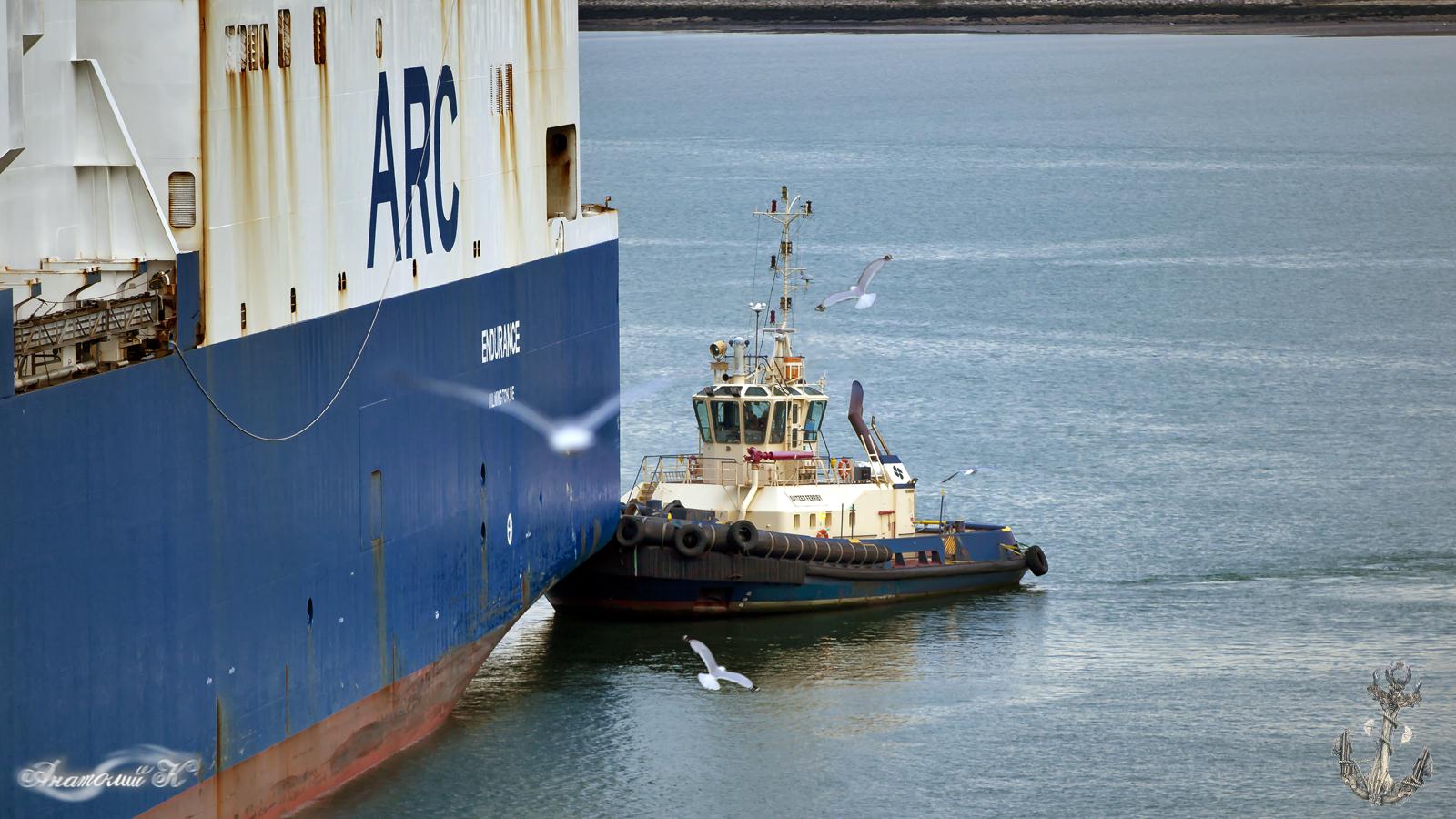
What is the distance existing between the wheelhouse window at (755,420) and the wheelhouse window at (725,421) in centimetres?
13

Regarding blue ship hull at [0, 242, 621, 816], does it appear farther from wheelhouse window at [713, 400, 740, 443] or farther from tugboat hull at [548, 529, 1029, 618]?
wheelhouse window at [713, 400, 740, 443]

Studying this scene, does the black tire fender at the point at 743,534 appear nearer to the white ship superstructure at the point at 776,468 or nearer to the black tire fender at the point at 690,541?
the black tire fender at the point at 690,541

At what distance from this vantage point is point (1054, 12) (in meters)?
183

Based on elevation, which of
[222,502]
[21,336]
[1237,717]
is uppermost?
[21,336]

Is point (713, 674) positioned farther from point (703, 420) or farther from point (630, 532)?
point (703, 420)

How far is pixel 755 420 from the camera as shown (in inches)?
1236

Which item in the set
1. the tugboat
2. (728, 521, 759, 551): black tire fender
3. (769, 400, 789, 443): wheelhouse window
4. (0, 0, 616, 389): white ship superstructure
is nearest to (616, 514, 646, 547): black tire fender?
the tugboat

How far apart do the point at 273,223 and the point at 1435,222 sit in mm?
69414

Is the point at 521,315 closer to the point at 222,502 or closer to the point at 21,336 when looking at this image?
the point at 222,502

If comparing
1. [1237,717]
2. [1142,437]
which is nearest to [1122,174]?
[1142,437]

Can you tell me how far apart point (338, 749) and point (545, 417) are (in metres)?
5.62

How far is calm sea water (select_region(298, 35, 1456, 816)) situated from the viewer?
23172 millimetres

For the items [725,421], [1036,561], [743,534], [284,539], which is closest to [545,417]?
[743,534]

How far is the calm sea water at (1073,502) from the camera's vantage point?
912 inches
